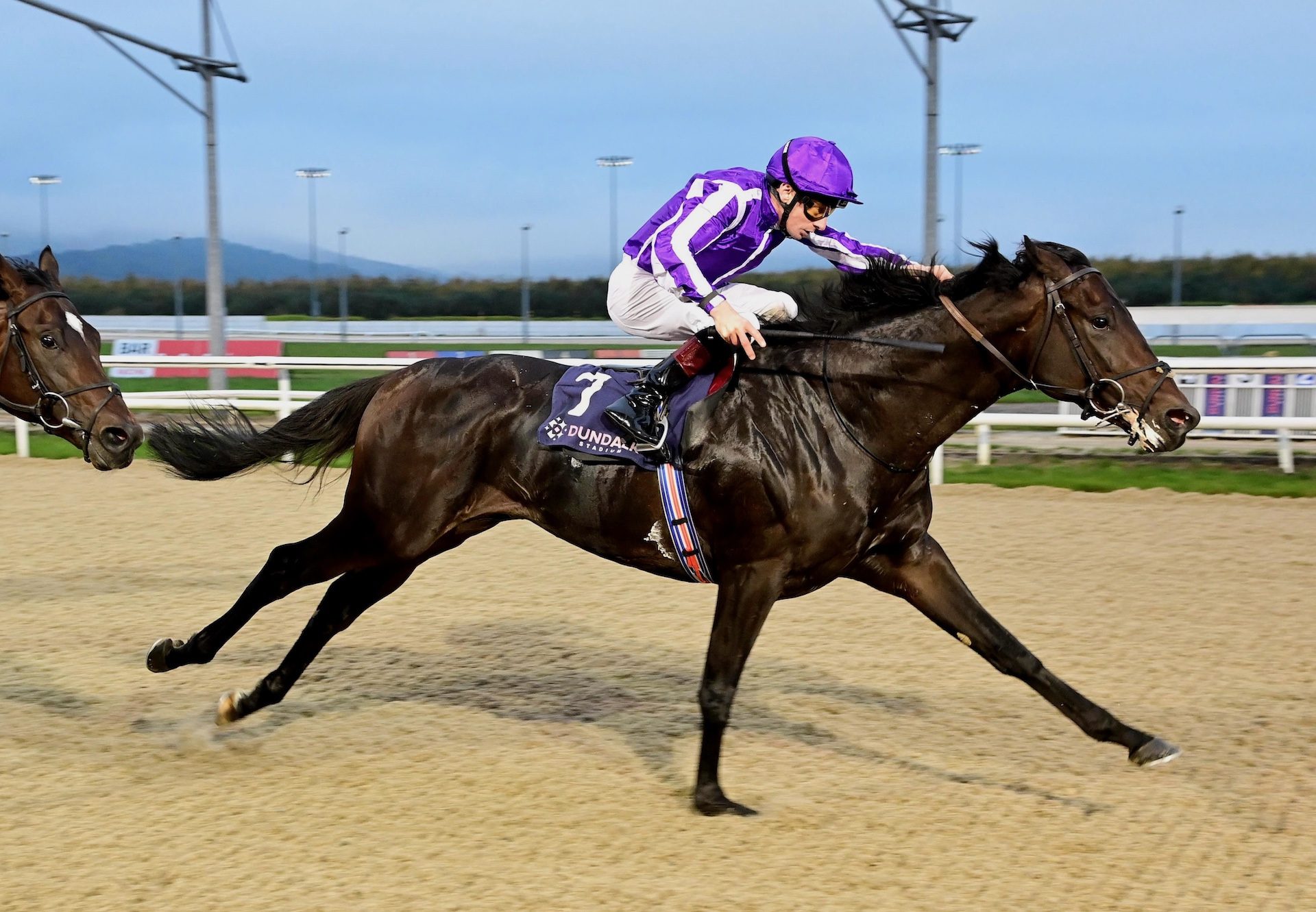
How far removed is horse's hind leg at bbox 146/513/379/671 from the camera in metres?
4.95

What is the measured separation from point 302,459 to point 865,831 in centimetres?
278

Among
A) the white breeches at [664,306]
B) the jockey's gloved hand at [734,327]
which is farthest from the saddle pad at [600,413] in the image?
the jockey's gloved hand at [734,327]

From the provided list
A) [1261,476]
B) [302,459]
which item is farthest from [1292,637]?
[1261,476]

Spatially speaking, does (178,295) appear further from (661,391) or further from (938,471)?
(661,391)

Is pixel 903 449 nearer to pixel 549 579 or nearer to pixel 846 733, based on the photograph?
pixel 846 733

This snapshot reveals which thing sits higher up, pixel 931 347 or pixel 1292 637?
pixel 931 347

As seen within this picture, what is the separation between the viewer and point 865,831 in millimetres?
3936

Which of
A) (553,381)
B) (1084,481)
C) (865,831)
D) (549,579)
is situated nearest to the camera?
(865,831)

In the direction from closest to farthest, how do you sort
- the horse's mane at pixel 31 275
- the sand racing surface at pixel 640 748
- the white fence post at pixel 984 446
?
the sand racing surface at pixel 640 748 → the horse's mane at pixel 31 275 → the white fence post at pixel 984 446

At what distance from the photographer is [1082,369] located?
4.04m

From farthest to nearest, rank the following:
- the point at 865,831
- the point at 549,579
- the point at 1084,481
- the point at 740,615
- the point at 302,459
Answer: the point at 1084,481 < the point at 549,579 < the point at 302,459 < the point at 740,615 < the point at 865,831

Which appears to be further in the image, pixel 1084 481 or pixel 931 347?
pixel 1084 481

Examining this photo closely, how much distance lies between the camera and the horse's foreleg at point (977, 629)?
169 inches

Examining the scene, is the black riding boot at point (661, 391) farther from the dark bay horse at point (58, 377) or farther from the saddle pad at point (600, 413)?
the dark bay horse at point (58, 377)
